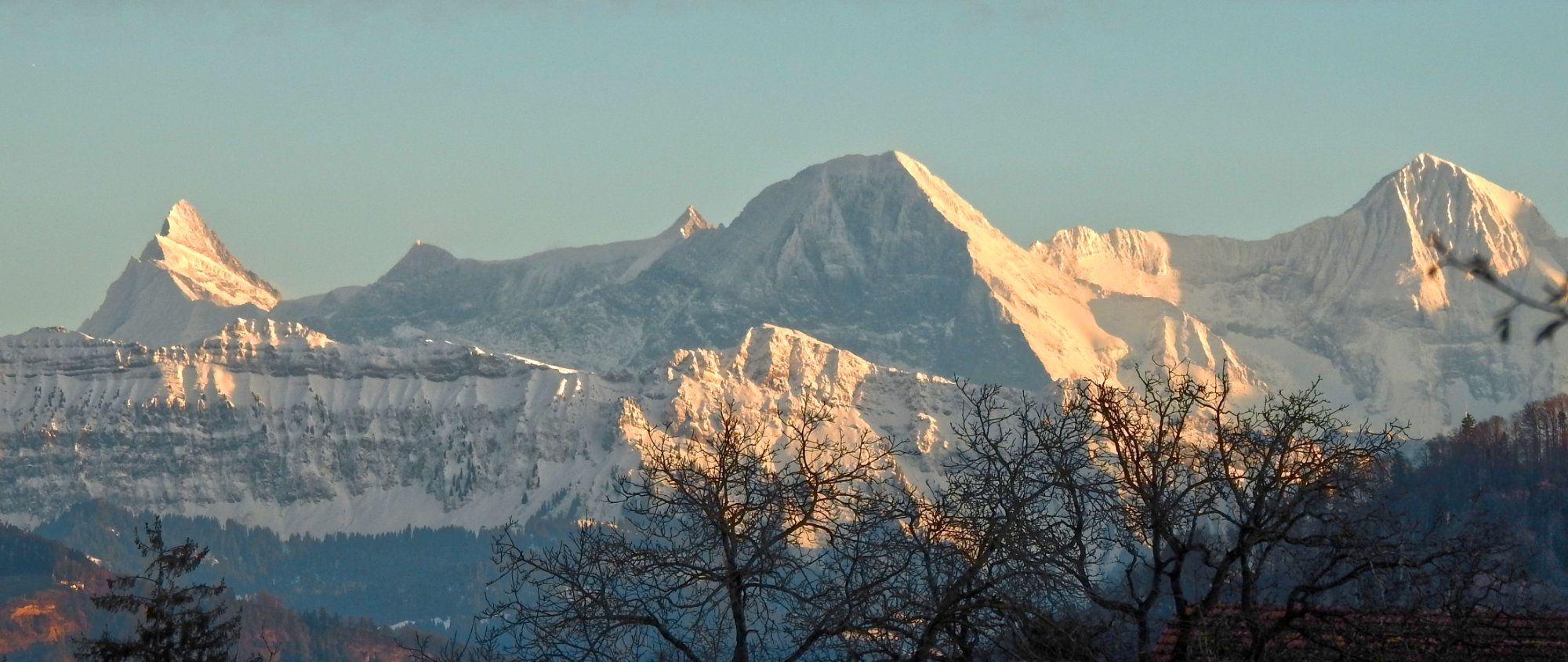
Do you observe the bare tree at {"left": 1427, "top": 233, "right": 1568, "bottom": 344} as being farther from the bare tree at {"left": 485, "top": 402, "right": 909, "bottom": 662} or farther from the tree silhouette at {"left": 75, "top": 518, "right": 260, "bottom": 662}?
the tree silhouette at {"left": 75, "top": 518, "right": 260, "bottom": 662}

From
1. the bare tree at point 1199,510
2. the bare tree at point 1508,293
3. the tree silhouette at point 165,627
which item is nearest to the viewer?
the bare tree at point 1508,293

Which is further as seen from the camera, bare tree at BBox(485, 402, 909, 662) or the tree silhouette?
the tree silhouette

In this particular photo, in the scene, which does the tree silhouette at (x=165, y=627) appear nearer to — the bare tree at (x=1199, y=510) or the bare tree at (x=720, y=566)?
the bare tree at (x=720, y=566)

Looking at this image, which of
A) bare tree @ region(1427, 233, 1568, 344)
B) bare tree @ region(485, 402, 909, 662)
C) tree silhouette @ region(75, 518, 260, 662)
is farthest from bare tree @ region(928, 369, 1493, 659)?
tree silhouette @ region(75, 518, 260, 662)

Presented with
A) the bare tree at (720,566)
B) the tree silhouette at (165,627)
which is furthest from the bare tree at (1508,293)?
the tree silhouette at (165,627)

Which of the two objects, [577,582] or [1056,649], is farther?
[577,582]

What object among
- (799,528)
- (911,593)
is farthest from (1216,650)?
(799,528)

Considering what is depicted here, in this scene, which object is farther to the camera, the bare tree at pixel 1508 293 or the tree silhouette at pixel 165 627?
the tree silhouette at pixel 165 627

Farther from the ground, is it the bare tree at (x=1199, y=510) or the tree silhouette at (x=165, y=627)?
the bare tree at (x=1199, y=510)

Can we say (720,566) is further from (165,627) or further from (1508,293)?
(165,627)

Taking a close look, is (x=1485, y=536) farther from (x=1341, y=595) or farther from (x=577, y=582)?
(x=577, y=582)

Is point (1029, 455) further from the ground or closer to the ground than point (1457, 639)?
further from the ground

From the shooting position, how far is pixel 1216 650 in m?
29.1

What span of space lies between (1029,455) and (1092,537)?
1.10 m
